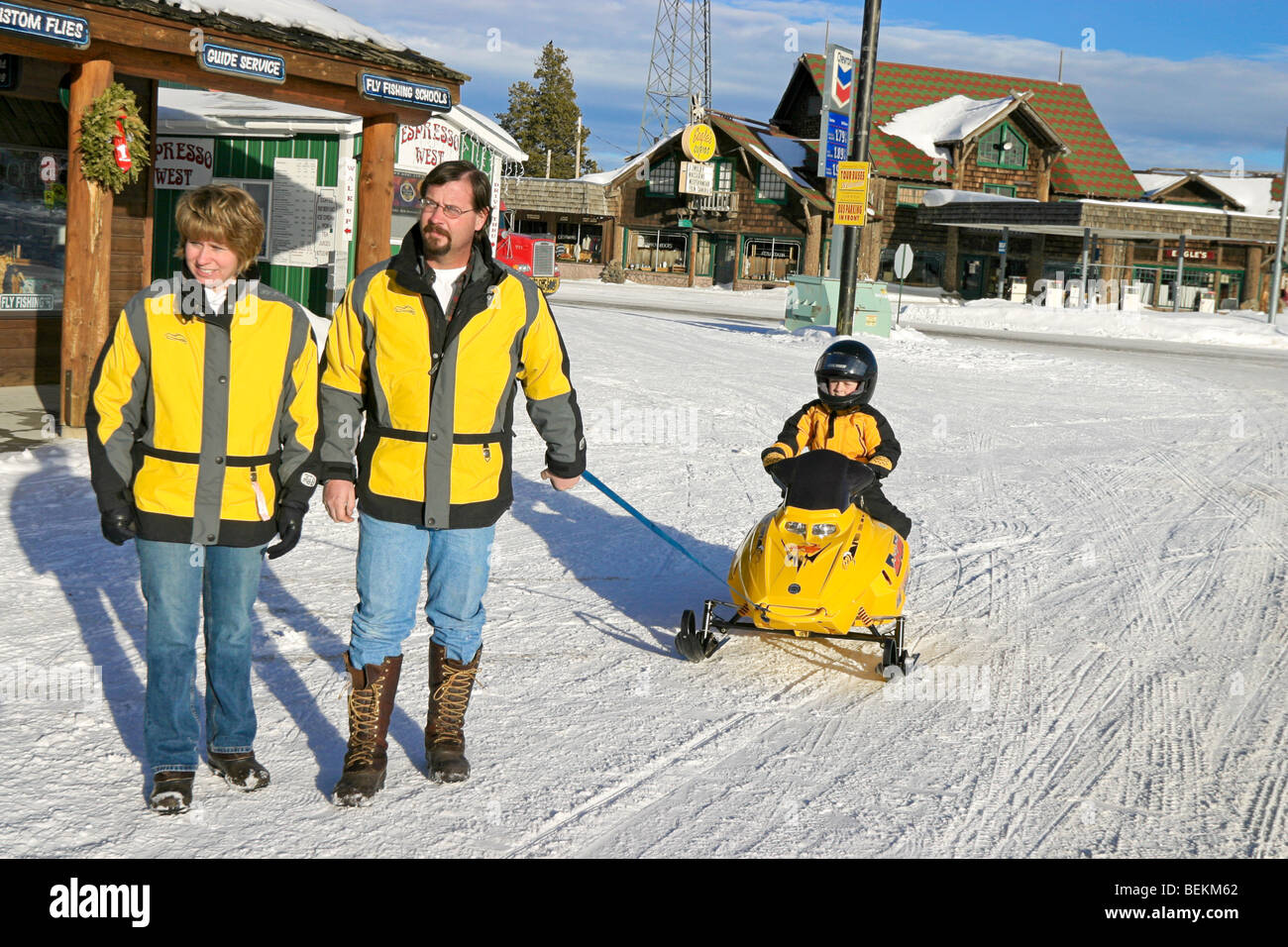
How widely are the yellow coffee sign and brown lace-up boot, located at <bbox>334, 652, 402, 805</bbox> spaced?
44.0 meters

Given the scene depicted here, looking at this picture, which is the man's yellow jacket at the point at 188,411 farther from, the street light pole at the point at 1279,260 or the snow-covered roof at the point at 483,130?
the street light pole at the point at 1279,260

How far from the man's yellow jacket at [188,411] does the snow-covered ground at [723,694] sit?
3.22 feet

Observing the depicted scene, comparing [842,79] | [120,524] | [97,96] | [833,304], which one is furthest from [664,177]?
[120,524]

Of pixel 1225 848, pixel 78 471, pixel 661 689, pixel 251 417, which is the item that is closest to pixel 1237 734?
pixel 1225 848

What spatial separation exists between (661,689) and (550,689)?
50 centimetres

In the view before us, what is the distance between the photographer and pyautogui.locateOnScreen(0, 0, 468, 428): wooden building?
30.1 ft

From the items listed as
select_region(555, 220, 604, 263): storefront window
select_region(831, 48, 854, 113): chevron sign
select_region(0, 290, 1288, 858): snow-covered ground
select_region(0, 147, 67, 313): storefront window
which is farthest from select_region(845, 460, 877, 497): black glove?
select_region(555, 220, 604, 263): storefront window

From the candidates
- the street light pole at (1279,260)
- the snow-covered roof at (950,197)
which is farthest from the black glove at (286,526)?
the snow-covered roof at (950,197)

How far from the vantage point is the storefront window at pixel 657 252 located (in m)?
50.4

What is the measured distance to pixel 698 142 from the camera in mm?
46469

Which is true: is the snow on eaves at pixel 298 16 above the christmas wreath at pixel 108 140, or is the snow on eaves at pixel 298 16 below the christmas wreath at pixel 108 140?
above

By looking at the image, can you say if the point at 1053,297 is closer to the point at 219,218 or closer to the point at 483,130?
the point at 483,130

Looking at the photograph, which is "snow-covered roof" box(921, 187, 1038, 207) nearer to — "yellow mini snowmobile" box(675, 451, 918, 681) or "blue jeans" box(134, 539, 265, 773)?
"yellow mini snowmobile" box(675, 451, 918, 681)
